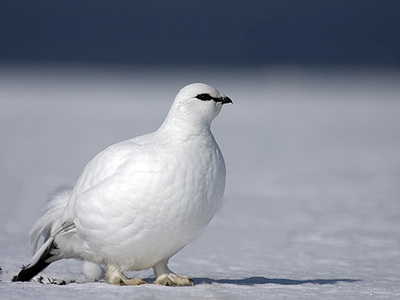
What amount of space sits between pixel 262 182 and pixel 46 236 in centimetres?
460

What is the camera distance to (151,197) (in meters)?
3.14

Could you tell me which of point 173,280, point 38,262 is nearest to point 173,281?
point 173,280

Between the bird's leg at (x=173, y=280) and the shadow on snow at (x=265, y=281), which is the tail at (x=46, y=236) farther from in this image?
the shadow on snow at (x=265, y=281)

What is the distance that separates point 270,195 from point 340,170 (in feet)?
7.00

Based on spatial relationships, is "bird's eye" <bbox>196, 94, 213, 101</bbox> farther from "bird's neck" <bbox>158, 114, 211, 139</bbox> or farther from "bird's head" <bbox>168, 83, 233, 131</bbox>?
"bird's neck" <bbox>158, 114, 211, 139</bbox>

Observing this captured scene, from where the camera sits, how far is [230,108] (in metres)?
16.9

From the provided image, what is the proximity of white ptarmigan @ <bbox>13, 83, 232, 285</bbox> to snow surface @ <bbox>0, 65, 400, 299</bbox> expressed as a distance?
0.61 ft

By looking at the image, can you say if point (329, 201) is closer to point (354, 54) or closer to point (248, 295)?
point (248, 295)

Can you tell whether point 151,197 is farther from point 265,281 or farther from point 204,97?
point 265,281

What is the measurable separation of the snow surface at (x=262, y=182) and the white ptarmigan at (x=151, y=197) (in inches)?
7.3

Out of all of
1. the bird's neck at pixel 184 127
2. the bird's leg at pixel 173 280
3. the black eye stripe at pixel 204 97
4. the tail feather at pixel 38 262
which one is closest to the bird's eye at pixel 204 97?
Answer: the black eye stripe at pixel 204 97

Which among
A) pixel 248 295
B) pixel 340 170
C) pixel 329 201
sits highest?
pixel 340 170

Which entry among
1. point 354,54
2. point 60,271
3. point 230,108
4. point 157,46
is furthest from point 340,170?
point 157,46

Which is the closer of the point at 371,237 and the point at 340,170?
the point at 371,237
